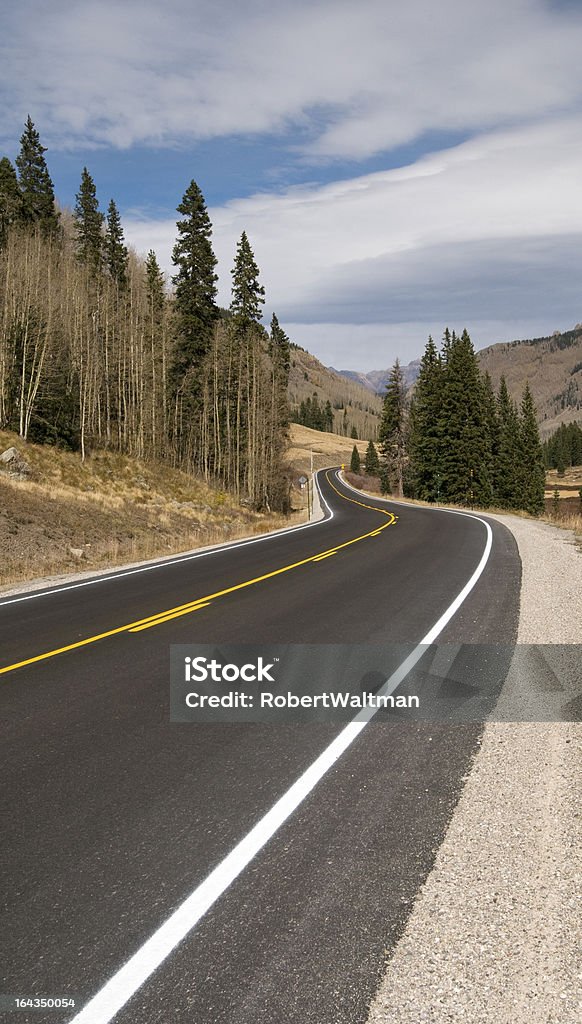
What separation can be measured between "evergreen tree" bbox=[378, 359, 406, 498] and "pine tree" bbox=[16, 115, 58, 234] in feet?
124

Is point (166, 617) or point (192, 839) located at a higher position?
point (192, 839)

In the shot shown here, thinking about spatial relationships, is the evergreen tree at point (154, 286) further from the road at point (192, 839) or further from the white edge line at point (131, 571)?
the road at point (192, 839)

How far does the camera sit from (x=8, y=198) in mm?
59938

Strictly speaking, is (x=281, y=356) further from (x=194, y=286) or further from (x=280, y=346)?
(x=194, y=286)

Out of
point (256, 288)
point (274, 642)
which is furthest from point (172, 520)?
point (274, 642)

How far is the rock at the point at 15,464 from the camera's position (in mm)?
30312

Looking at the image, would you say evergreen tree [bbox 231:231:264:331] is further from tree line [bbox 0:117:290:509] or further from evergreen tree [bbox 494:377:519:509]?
evergreen tree [bbox 494:377:519:509]

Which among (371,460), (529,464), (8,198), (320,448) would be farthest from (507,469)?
(320,448)

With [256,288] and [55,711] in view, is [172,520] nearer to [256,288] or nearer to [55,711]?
[256,288]

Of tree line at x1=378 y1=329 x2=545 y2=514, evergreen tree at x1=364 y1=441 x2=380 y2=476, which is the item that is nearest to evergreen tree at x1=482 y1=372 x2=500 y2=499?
tree line at x1=378 y1=329 x2=545 y2=514

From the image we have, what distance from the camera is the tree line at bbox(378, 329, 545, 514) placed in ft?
182

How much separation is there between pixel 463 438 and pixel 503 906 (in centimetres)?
5487

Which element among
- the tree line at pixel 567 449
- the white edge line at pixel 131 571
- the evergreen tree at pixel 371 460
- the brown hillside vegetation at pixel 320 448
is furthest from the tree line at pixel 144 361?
the tree line at pixel 567 449

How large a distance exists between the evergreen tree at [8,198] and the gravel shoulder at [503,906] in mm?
61897
